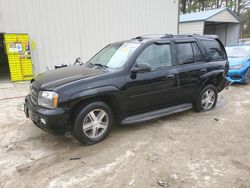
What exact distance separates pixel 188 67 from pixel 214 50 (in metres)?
1.10

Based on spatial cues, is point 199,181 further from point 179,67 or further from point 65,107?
point 179,67

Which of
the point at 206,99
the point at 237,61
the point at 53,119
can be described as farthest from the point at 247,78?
the point at 53,119

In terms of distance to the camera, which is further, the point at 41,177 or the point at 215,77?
the point at 215,77

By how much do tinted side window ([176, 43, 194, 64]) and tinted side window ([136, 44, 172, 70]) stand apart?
265mm

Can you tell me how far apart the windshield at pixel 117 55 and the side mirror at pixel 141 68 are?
23 centimetres

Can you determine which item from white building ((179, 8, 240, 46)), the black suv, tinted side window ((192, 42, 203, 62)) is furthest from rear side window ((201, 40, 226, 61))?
white building ((179, 8, 240, 46))

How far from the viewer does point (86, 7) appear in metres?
9.43

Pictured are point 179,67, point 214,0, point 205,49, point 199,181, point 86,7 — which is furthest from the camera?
point 214,0

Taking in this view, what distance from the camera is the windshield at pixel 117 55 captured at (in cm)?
375

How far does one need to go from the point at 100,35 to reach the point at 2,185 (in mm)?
8517

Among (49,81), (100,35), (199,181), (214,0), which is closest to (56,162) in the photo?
(49,81)

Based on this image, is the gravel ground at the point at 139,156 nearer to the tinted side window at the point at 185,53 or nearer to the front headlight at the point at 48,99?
the front headlight at the point at 48,99

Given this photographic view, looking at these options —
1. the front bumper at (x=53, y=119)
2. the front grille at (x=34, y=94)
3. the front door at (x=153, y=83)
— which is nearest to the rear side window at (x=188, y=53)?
the front door at (x=153, y=83)

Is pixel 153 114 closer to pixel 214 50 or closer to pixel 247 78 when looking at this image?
pixel 214 50
